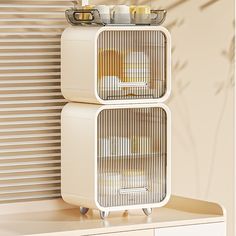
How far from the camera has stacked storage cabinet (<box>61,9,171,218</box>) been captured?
3348 millimetres

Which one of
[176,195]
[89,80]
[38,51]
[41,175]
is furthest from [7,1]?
[176,195]

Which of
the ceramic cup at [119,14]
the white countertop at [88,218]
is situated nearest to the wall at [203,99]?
the white countertop at [88,218]

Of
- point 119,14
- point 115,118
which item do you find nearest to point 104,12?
point 119,14

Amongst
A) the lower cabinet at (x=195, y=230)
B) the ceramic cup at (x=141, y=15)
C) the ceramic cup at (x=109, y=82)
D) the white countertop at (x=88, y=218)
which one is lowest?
the lower cabinet at (x=195, y=230)

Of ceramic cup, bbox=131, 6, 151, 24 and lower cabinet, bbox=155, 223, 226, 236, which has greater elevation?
ceramic cup, bbox=131, 6, 151, 24

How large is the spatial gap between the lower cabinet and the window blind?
0.57 m

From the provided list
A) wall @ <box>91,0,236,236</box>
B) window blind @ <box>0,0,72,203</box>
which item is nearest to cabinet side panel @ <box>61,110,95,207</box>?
window blind @ <box>0,0,72,203</box>

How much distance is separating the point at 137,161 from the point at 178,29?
30.3 inches

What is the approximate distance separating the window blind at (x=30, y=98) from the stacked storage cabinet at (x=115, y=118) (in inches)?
4.4

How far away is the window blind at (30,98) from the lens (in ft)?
11.5

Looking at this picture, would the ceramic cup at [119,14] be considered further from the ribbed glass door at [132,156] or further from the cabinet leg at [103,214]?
the cabinet leg at [103,214]

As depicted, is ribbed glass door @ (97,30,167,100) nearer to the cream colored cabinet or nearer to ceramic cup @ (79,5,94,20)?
ceramic cup @ (79,5,94,20)

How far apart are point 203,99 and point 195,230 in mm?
817

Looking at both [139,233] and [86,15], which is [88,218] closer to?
[139,233]
